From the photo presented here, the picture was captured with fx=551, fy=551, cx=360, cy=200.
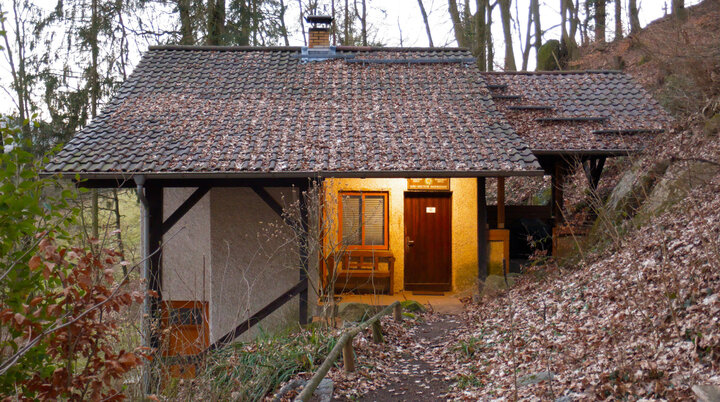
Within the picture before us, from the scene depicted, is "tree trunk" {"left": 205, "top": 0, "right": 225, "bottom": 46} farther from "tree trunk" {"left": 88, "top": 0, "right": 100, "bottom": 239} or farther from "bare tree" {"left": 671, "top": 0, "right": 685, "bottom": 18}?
"bare tree" {"left": 671, "top": 0, "right": 685, "bottom": 18}

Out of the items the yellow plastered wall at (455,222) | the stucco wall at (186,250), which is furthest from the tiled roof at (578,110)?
the stucco wall at (186,250)

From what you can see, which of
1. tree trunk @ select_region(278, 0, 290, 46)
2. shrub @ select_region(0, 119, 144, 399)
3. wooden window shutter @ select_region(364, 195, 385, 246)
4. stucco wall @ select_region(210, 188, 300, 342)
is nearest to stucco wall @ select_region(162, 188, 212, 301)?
stucco wall @ select_region(210, 188, 300, 342)

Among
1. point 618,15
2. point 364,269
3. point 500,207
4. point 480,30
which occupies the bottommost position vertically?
point 364,269

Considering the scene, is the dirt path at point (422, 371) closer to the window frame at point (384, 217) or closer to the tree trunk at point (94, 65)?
the window frame at point (384, 217)

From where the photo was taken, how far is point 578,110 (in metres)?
10.7

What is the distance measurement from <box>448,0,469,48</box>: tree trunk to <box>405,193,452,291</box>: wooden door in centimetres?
1025

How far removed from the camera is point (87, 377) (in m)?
2.84

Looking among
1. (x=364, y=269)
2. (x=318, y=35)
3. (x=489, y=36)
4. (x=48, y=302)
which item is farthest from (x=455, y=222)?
(x=489, y=36)

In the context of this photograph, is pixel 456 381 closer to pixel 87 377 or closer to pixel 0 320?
pixel 87 377

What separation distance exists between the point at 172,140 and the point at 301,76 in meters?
3.41

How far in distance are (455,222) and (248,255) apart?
3876 millimetres

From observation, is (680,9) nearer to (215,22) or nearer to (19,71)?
(215,22)

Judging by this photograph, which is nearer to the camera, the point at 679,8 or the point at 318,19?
the point at 318,19

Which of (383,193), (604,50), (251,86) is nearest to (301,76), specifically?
(251,86)
